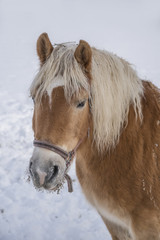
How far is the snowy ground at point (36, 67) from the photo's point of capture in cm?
355

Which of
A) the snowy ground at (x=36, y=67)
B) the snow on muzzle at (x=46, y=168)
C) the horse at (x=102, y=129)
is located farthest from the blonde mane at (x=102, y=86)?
the snowy ground at (x=36, y=67)

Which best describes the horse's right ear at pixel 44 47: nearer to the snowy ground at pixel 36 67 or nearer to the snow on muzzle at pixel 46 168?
the snow on muzzle at pixel 46 168

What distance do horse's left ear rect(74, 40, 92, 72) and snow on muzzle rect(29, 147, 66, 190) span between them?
79 centimetres

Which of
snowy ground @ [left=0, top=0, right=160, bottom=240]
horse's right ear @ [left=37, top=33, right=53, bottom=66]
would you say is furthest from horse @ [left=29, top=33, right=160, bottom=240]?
snowy ground @ [left=0, top=0, right=160, bottom=240]

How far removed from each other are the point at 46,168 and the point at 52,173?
0.08 metres

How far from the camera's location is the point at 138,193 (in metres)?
1.89

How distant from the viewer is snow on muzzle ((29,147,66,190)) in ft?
4.97

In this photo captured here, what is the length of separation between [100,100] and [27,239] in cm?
270

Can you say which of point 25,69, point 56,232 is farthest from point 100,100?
point 25,69

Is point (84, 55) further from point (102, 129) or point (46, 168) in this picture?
point (46, 168)

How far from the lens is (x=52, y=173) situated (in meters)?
1.56

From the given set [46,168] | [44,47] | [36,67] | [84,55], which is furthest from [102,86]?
[36,67]

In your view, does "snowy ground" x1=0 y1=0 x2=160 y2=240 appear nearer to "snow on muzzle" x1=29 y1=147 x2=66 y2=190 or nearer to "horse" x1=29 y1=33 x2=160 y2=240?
"horse" x1=29 y1=33 x2=160 y2=240

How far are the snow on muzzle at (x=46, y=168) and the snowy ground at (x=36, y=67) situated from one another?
1688 mm
